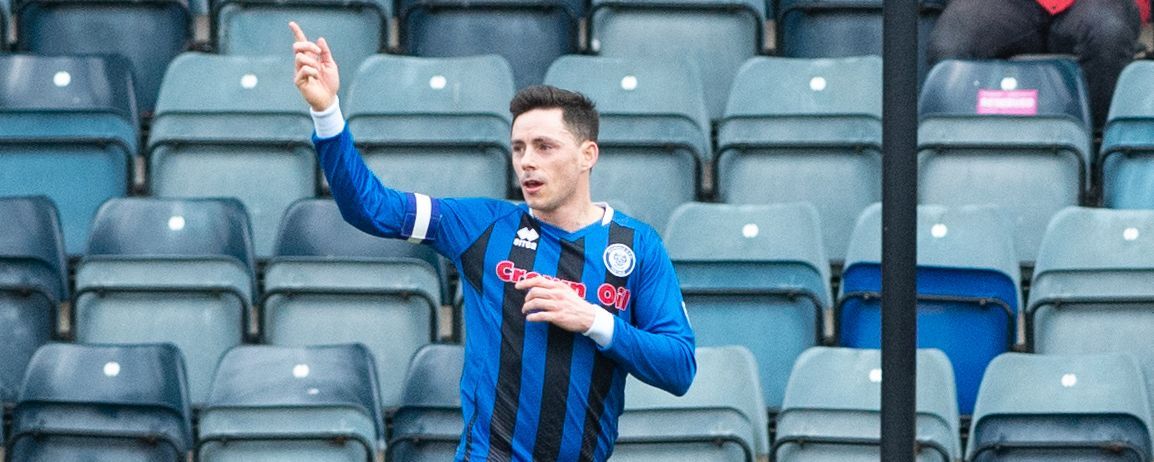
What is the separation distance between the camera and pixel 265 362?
506 cm

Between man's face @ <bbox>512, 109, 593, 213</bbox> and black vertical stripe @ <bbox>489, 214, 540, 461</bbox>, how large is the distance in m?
0.19

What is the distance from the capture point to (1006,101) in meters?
6.16

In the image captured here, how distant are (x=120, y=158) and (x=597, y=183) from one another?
1.45 metres

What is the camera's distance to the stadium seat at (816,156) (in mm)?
5910

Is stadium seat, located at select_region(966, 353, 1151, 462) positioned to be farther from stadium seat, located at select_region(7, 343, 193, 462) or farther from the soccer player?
stadium seat, located at select_region(7, 343, 193, 462)

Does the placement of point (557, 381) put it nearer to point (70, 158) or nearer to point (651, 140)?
point (651, 140)

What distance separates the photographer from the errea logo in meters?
3.35

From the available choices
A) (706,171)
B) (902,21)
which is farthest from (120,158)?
(902,21)

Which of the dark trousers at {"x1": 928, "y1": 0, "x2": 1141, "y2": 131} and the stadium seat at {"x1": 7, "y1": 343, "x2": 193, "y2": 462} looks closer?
the stadium seat at {"x1": 7, "y1": 343, "x2": 193, "y2": 462}

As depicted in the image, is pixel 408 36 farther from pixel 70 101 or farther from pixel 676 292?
pixel 676 292

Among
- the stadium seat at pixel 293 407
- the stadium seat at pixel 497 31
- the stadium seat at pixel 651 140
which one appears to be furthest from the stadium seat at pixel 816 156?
the stadium seat at pixel 293 407

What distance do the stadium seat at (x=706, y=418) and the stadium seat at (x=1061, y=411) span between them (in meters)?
0.55

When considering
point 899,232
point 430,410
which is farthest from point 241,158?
point 899,232

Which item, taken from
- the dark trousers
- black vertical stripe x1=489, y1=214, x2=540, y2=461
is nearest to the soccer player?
black vertical stripe x1=489, y1=214, x2=540, y2=461
